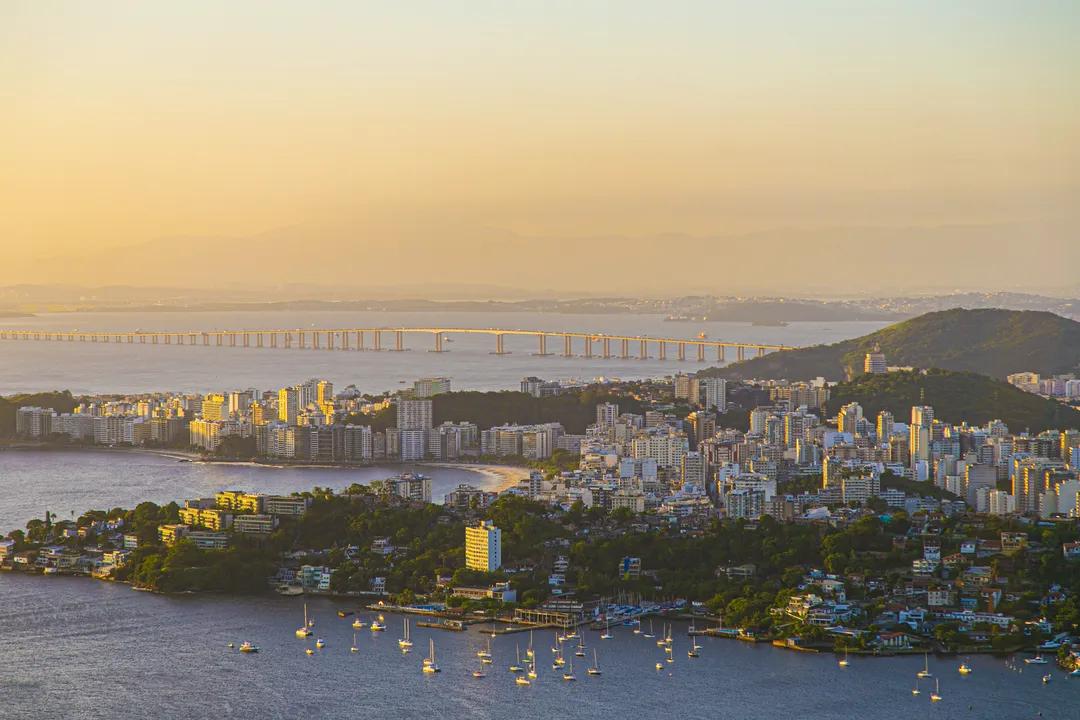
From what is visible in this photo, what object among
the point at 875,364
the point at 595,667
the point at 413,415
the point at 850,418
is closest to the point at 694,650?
the point at 595,667

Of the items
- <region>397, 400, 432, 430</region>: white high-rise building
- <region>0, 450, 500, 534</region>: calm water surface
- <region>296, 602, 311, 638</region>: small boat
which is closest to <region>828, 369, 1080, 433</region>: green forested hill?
<region>397, 400, 432, 430</region>: white high-rise building

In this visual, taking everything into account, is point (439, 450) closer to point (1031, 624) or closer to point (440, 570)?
point (440, 570)

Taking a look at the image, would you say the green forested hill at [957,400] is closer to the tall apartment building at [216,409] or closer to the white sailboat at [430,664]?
the tall apartment building at [216,409]

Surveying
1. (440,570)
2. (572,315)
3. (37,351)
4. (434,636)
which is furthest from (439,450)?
(572,315)

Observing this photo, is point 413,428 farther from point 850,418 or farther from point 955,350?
point 955,350

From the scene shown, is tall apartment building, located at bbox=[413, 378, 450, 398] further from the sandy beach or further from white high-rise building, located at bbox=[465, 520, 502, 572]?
white high-rise building, located at bbox=[465, 520, 502, 572]
